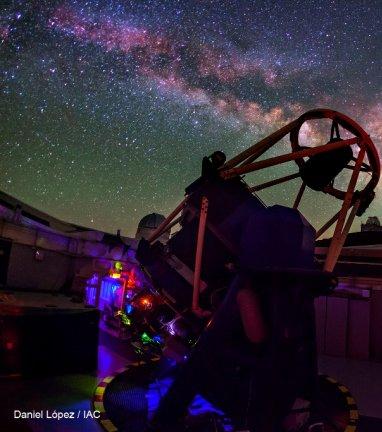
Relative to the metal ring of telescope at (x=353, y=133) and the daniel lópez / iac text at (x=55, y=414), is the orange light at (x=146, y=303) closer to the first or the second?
the daniel lópez / iac text at (x=55, y=414)

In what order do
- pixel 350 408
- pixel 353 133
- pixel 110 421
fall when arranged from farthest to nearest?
pixel 350 408 → pixel 353 133 → pixel 110 421

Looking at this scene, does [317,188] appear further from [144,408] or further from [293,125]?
[144,408]

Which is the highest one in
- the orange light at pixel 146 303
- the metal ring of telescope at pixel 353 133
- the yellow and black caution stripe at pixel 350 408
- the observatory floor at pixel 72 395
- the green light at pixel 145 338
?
the metal ring of telescope at pixel 353 133

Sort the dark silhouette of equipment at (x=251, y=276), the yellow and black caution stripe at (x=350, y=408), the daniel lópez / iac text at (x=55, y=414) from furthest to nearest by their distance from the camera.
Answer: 1. the yellow and black caution stripe at (x=350, y=408)
2. the daniel lópez / iac text at (x=55, y=414)
3. the dark silhouette of equipment at (x=251, y=276)

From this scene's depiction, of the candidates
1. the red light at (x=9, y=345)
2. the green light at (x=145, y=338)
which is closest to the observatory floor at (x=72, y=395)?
the red light at (x=9, y=345)

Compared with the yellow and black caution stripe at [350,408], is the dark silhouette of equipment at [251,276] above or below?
above

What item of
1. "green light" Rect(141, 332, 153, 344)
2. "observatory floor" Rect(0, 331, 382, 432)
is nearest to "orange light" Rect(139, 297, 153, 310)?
"green light" Rect(141, 332, 153, 344)

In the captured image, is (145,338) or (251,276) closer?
(251,276)

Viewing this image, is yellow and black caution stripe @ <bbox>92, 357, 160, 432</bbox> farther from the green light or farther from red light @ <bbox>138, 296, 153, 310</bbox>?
red light @ <bbox>138, 296, 153, 310</bbox>

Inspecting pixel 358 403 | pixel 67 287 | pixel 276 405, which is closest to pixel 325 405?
pixel 358 403

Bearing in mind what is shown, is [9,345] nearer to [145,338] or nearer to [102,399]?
[102,399]

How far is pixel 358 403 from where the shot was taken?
18.5 ft

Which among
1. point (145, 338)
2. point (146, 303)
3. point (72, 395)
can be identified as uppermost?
point (146, 303)

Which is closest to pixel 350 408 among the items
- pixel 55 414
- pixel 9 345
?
pixel 55 414
